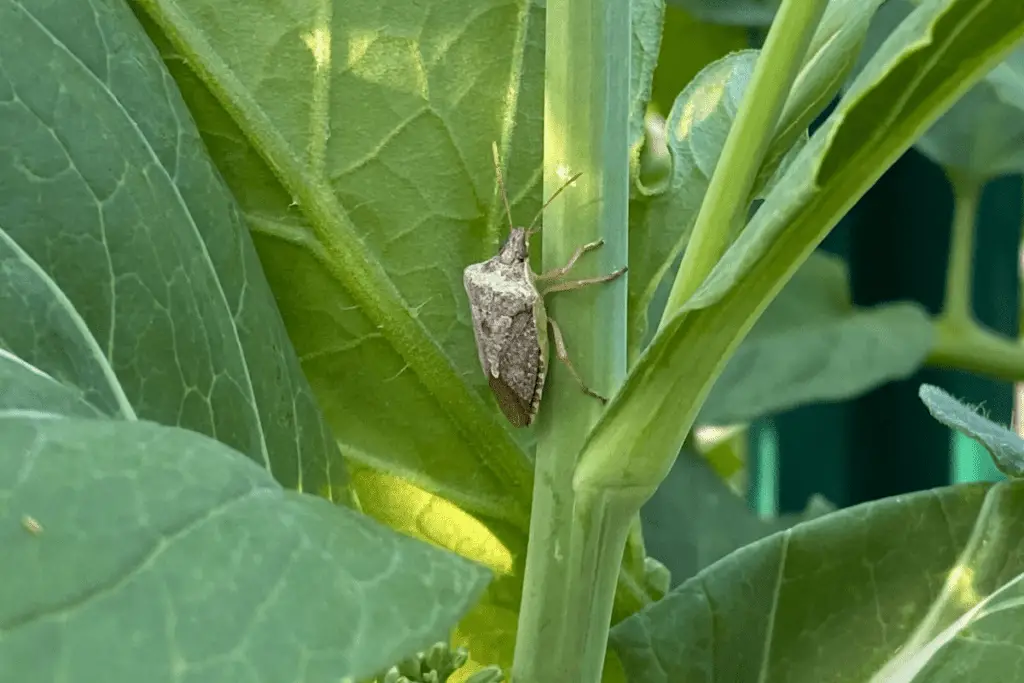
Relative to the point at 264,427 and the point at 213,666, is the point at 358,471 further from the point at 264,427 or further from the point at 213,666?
the point at 213,666

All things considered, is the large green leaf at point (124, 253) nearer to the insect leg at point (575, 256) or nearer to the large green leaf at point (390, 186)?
the large green leaf at point (390, 186)

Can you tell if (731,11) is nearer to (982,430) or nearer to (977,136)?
(977,136)

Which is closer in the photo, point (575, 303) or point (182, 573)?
point (182, 573)

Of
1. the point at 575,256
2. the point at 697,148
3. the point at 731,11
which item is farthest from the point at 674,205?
the point at 731,11

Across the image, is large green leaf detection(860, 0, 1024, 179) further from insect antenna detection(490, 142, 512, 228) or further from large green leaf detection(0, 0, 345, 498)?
large green leaf detection(0, 0, 345, 498)

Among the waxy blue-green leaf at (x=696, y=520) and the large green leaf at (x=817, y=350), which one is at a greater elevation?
the large green leaf at (x=817, y=350)

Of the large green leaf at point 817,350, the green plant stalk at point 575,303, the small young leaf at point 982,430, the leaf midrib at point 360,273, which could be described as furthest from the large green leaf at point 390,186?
the large green leaf at point 817,350

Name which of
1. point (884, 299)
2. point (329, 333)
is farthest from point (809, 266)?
point (329, 333)
